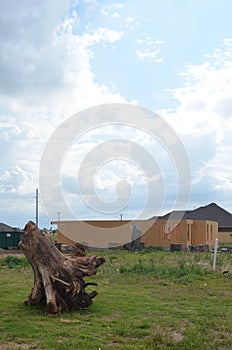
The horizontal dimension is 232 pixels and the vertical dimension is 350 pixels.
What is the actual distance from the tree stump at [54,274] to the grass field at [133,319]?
0.72 feet

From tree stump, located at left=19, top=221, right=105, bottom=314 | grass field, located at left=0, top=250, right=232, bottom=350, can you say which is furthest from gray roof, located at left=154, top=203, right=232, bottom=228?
tree stump, located at left=19, top=221, right=105, bottom=314

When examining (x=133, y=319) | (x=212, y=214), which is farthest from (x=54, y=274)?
(x=212, y=214)

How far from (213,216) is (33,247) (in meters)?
48.8

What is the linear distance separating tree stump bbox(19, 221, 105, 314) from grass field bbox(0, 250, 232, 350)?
22 cm

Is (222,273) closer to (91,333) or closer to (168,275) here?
(168,275)

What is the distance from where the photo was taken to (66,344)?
19.8 ft

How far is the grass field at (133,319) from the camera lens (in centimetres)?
623

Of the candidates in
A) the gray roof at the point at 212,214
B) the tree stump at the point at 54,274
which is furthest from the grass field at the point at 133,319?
the gray roof at the point at 212,214

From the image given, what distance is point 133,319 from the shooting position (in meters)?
7.83

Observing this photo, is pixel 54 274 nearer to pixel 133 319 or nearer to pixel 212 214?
pixel 133 319

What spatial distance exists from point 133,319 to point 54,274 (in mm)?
1615

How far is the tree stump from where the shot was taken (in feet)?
27.2

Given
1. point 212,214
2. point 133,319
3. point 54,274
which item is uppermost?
point 212,214

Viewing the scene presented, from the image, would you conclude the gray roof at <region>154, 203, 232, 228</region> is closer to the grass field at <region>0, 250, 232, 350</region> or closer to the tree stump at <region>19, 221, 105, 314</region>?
the grass field at <region>0, 250, 232, 350</region>
